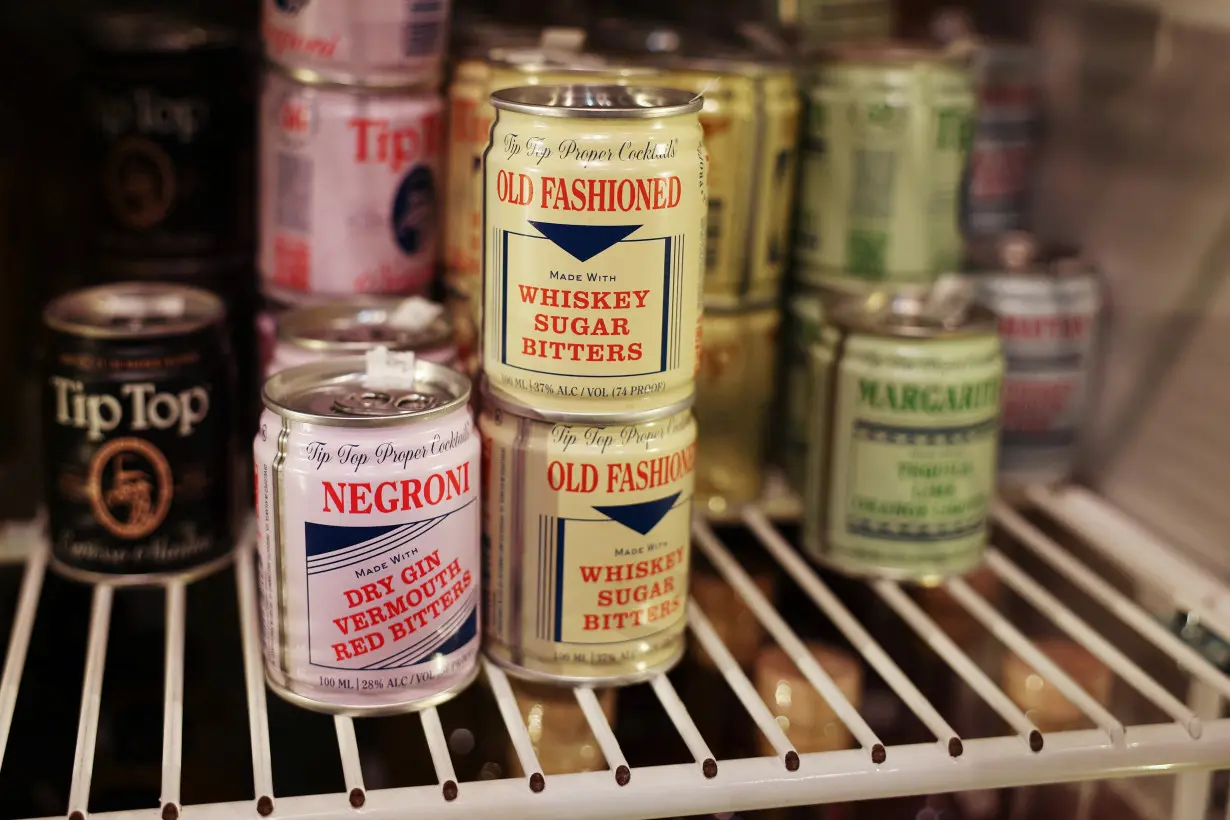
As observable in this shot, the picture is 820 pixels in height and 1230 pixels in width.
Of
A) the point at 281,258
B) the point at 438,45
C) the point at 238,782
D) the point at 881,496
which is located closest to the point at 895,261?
the point at 881,496

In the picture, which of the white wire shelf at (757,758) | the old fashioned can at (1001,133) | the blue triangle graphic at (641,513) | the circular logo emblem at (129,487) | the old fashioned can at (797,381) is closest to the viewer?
the white wire shelf at (757,758)

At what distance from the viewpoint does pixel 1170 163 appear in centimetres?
141

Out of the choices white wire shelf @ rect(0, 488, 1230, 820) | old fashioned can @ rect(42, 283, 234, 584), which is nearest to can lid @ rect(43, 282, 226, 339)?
old fashioned can @ rect(42, 283, 234, 584)

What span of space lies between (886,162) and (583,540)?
0.52m

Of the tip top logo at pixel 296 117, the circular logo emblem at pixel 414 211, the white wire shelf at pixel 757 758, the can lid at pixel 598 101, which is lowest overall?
the white wire shelf at pixel 757 758

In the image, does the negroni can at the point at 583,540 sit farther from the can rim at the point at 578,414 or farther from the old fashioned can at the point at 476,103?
the old fashioned can at the point at 476,103

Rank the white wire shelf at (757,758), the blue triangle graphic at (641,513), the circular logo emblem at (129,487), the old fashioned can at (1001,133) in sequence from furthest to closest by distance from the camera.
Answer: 1. the old fashioned can at (1001,133)
2. the circular logo emblem at (129,487)
3. the blue triangle graphic at (641,513)
4. the white wire shelf at (757,758)

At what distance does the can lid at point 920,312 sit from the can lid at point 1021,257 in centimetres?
16

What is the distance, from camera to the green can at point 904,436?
1.24m

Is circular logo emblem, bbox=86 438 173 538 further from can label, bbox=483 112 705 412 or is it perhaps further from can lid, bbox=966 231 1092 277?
can lid, bbox=966 231 1092 277

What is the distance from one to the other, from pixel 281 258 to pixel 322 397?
270mm

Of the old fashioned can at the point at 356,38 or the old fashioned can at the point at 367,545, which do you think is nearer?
the old fashioned can at the point at 367,545


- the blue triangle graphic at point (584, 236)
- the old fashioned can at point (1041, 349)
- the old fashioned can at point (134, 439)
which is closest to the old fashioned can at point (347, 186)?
the old fashioned can at point (134, 439)

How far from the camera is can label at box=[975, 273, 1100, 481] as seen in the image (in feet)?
4.72
